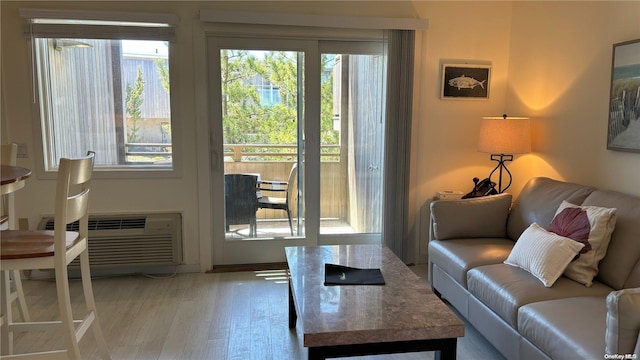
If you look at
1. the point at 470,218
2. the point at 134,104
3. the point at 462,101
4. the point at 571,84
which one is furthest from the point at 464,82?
the point at 134,104

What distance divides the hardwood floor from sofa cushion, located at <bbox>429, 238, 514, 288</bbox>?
0.39m

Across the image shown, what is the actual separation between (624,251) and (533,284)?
49cm

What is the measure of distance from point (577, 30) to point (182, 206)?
3235 millimetres

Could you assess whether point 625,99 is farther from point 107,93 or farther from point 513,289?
point 107,93

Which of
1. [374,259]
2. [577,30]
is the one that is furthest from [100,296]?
[577,30]

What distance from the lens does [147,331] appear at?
2582 millimetres

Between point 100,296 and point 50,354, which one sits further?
point 100,296

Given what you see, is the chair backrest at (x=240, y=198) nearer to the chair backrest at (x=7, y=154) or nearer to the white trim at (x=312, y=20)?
the white trim at (x=312, y=20)

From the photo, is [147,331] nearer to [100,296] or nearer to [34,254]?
[100,296]

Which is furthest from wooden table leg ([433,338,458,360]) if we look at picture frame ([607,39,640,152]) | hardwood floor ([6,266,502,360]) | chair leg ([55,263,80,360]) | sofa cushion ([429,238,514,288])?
picture frame ([607,39,640,152])

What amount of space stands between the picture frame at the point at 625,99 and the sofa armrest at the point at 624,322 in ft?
4.59

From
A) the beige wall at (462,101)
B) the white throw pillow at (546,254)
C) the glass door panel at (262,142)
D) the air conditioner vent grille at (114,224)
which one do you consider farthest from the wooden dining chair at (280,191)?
the white throw pillow at (546,254)

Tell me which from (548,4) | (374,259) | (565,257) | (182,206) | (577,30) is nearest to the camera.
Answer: (565,257)

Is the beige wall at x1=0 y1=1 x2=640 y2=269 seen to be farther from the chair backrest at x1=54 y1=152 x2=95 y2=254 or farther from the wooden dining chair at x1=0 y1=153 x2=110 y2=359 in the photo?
the chair backrest at x1=54 y1=152 x2=95 y2=254
